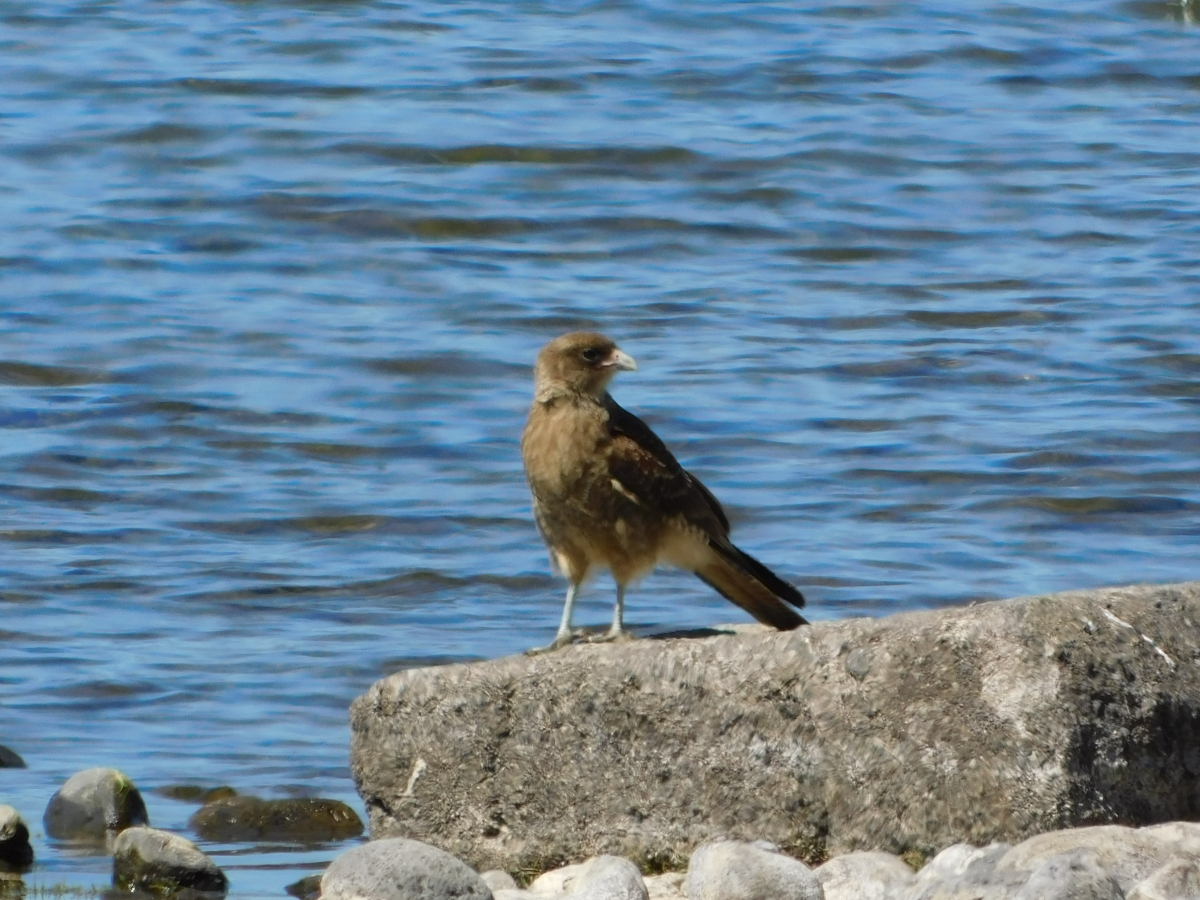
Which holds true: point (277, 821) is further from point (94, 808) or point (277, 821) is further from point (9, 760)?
point (9, 760)

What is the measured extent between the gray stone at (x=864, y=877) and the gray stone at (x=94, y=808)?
9.42ft

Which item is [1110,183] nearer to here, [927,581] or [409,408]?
[409,408]

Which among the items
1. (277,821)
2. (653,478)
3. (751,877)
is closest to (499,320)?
(277,821)

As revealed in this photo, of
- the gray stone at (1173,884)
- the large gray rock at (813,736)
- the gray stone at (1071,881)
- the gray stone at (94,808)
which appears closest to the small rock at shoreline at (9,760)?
the gray stone at (94,808)

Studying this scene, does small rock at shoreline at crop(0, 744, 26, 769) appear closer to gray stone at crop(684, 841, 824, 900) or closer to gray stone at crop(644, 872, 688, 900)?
gray stone at crop(644, 872, 688, 900)

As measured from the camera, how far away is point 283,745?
9195 mm

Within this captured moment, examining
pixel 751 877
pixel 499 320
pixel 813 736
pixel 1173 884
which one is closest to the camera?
pixel 1173 884

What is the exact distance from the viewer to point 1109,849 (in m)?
5.48

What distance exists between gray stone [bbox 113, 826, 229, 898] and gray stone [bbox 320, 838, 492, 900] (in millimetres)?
1212

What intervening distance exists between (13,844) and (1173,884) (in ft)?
13.0

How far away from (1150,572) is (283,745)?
426cm

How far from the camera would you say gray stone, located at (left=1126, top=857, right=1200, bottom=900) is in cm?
511

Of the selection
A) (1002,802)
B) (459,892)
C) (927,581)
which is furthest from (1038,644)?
(927,581)

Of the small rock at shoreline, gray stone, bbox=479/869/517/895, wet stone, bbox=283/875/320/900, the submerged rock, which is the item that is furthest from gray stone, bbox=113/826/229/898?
the small rock at shoreline
